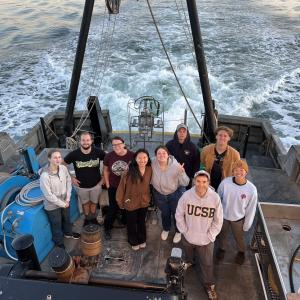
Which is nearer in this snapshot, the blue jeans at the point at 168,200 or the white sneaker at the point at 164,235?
the blue jeans at the point at 168,200

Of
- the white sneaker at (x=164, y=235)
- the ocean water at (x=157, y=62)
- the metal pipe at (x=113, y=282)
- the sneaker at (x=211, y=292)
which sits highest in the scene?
the metal pipe at (x=113, y=282)

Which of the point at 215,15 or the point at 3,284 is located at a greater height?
the point at 3,284

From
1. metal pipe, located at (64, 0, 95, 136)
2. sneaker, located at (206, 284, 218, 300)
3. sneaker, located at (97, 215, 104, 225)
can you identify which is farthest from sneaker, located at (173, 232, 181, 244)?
metal pipe, located at (64, 0, 95, 136)

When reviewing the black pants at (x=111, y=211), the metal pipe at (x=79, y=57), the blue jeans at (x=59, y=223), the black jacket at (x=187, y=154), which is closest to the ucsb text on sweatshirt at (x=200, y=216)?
the black jacket at (x=187, y=154)

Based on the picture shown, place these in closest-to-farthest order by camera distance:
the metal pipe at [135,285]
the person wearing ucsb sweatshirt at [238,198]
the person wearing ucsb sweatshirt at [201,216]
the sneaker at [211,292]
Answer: the metal pipe at [135,285], the person wearing ucsb sweatshirt at [201,216], the person wearing ucsb sweatshirt at [238,198], the sneaker at [211,292]

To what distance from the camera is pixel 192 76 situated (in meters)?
16.0

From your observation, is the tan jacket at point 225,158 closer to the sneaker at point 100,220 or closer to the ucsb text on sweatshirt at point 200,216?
the ucsb text on sweatshirt at point 200,216

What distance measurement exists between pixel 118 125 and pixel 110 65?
6.09 m

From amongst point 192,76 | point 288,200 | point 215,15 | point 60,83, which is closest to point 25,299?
point 288,200

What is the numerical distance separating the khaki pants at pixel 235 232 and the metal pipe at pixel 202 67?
366cm

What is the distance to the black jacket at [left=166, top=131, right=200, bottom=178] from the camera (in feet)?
14.4

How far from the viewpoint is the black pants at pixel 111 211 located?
4.46 m

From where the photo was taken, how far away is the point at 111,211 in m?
4.63

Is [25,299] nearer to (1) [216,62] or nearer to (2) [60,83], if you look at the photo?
(2) [60,83]
